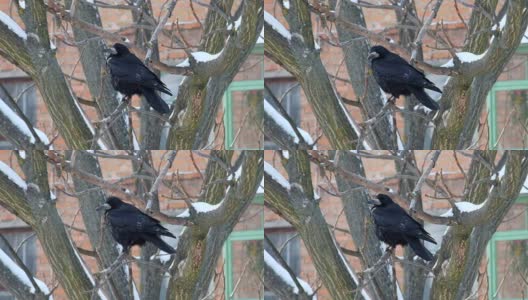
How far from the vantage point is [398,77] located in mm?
12109

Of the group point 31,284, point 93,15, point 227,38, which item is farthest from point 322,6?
point 31,284

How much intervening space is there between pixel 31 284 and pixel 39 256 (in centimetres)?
150

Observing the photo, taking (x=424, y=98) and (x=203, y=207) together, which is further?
(x=203, y=207)

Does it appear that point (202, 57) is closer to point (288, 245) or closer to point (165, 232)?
point (165, 232)

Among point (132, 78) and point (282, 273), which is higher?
point (132, 78)

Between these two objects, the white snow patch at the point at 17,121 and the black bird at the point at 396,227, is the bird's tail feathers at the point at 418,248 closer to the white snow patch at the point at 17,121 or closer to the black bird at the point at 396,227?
the black bird at the point at 396,227

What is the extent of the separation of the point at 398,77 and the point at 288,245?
1929 millimetres

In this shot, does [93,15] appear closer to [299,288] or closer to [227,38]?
[227,38]

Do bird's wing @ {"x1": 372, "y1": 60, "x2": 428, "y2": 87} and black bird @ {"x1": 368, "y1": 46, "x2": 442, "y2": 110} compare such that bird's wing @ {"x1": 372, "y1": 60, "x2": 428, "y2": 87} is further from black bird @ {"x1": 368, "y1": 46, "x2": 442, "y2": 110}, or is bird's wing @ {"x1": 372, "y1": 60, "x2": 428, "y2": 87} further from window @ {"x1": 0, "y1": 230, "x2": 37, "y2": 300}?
window @ {"x1": 0, "y1": 230, "x2": 37, "y2": 300}

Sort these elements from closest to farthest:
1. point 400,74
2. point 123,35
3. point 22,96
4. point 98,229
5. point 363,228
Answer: point 400,74 < point 363,228 < point 98,229 < point 123,35 < point 22,96

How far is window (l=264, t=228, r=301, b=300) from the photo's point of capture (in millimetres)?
13570

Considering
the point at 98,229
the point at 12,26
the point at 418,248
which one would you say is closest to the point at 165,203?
the point at 98,229

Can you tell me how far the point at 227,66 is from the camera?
1234cm

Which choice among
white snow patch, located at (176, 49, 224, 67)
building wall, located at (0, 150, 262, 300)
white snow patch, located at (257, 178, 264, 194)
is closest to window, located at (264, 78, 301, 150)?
building wall, located at (0, 150, 262, 300)
